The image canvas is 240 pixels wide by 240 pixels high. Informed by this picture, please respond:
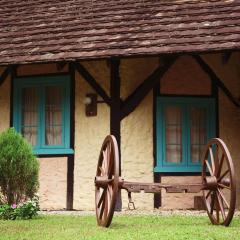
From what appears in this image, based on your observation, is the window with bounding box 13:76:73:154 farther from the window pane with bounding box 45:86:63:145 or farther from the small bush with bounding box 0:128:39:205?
the small bush with bounding box 0:128:39:205

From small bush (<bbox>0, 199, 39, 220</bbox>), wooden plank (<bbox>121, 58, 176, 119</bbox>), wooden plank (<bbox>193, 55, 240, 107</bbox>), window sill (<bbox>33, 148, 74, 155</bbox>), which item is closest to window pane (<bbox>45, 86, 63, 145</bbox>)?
window sill (<bbox>33, 148, 74, 155</bbox>)

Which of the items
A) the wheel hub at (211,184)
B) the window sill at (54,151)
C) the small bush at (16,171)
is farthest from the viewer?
the window sill at (54,151)

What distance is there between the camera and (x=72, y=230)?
27.5ft

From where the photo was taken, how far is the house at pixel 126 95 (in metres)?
12.1

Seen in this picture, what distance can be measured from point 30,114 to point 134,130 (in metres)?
2.35

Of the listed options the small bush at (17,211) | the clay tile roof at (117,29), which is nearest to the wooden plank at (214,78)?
the clay tile roof at (117,29)

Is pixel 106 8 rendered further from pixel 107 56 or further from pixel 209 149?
pixel 209 149

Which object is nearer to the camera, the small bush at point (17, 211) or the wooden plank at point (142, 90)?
the small bush at point (17, 211)

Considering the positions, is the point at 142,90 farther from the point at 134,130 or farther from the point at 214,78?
the point at 214,78

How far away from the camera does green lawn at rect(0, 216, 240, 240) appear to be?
25.1 ft

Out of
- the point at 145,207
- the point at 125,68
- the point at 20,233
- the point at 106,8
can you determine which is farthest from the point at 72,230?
the point at 106,8

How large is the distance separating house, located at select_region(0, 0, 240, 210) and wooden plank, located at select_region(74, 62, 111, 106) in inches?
0.8

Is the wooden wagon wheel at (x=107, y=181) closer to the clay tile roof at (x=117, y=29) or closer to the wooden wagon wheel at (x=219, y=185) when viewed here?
the wooden wagon wheel at (x=219, y=185)

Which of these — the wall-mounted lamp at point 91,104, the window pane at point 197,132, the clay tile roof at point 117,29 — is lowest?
the window pane at point 197,132
